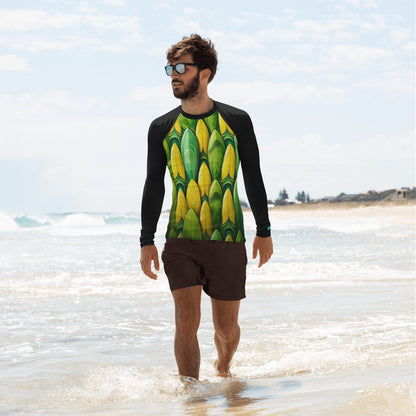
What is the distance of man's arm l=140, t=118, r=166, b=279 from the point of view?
3.81m

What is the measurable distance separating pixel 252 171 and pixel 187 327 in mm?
1051

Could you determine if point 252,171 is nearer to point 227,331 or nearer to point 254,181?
point 254,181

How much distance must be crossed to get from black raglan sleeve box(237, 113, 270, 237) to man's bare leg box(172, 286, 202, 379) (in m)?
0.59

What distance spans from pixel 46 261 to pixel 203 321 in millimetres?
10024

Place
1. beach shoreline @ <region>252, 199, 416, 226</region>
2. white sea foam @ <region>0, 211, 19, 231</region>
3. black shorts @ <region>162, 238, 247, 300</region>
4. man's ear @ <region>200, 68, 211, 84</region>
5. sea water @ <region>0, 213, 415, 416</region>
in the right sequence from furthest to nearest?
beach shoreline @ <region>252, 199, 416, 226</region> < white sea foam @ <region>0, 211, 19, 231</region> < man's ear @ <region>200, 68, 211, 84</region> < black shorts @ <region>162, 238, 247, 300</region> < sea water @ <region>0, 213, 415, 416</region>

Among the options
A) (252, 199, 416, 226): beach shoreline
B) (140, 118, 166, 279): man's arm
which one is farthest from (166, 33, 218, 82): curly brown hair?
(252, 199, 416, 226): beach shoreline

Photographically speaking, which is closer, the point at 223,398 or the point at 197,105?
the point at 223,398

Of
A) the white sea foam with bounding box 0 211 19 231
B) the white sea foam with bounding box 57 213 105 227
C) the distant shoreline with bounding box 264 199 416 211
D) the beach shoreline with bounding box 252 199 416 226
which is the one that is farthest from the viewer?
the white sea foam with bounding box 57 213 105 227

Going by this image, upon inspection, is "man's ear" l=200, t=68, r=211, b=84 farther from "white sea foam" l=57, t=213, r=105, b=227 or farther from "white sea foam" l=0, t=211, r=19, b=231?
"white sea foam" l=57, t=213, r=105, b=227

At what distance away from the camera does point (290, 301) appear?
8.23m

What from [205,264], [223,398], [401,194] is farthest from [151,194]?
[401,194]

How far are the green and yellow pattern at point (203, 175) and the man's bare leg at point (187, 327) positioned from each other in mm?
354

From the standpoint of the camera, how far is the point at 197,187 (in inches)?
148

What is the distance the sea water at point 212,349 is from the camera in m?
3.45
